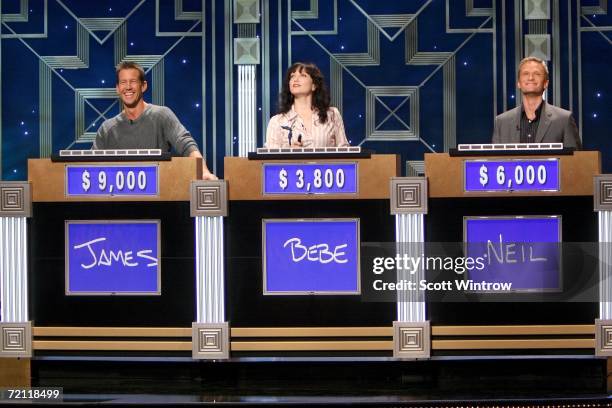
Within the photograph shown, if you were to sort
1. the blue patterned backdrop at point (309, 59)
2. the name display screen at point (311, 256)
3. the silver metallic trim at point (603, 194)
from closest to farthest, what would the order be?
the silver metallic trim at point (603, 194), the name display screen at point (311, 256), the blue patterned backdrop at point (309, 59)

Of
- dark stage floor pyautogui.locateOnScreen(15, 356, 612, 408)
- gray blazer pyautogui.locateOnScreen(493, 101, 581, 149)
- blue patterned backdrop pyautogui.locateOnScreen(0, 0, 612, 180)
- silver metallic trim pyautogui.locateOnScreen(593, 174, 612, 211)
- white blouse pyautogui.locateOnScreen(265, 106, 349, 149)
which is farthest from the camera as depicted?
blue patterned backdrop pyautogui.locateOnScreen(0, 0, 612, 180)

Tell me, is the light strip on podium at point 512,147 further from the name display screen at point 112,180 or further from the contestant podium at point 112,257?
the name display screen at point 112,180

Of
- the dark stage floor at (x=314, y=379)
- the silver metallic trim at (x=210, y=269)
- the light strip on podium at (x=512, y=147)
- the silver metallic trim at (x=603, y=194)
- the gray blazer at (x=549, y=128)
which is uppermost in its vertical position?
the gray blazer at (x=549, y=128)

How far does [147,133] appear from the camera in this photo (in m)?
4.54

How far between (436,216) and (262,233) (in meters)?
0.70

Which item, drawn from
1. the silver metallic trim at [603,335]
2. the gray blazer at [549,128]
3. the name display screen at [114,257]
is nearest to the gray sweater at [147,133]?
the name display screen at [114,257]

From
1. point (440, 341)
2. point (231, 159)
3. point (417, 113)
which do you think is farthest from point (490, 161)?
point (417, 113)

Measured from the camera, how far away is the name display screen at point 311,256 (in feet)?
12.5

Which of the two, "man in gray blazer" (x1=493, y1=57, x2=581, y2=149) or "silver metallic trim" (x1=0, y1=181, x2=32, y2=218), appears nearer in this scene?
"silver metallic trim" (x1=0, y1=181, x2=32, y2=218)

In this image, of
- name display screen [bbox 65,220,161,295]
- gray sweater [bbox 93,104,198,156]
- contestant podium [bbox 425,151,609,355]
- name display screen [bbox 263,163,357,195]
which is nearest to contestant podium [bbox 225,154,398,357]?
name display screen [bbox 263,163,357,195]

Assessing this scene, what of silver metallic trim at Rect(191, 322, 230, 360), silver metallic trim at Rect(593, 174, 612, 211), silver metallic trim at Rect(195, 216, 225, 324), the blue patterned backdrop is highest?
the blue patterned backdrop

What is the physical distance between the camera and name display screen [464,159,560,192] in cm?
375

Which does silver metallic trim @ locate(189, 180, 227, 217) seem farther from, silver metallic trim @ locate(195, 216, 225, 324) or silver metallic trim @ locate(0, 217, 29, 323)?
silver metallic trim @ locate(0, 217, 29, 323)

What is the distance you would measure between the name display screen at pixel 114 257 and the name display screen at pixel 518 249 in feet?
4.14
